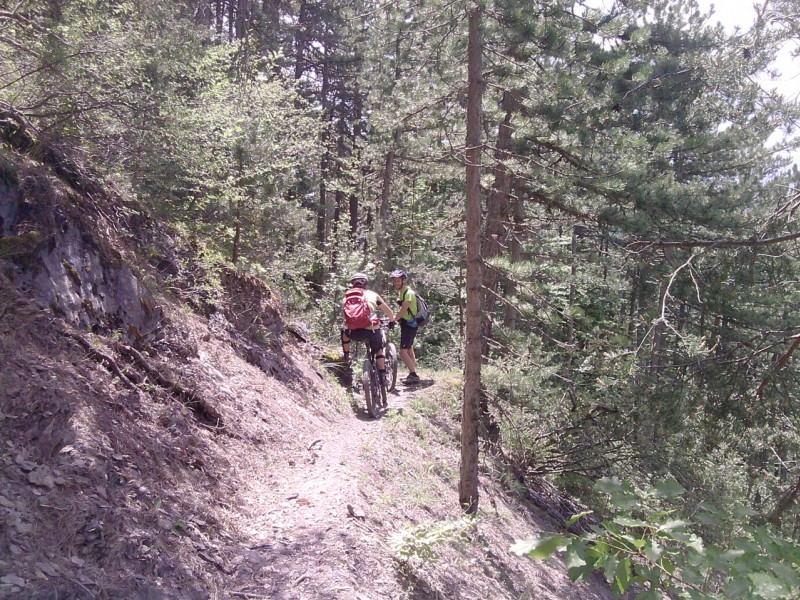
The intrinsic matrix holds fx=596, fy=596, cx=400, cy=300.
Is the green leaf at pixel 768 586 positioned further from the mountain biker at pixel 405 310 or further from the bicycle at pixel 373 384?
the mountain biker at pixel 405 310

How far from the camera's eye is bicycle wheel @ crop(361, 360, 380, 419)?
32.0 ft

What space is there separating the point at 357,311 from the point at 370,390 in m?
1.36

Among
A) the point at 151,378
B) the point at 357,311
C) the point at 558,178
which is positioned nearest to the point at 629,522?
the point at 151,378

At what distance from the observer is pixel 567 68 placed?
838 centimetres

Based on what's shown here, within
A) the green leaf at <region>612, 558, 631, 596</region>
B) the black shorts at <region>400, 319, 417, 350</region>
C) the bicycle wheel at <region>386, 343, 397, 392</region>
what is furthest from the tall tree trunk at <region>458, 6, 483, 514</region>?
the green leaf at <region>612, 558, 631, 596</region>

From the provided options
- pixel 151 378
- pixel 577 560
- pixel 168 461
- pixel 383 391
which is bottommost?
pixel 383 391

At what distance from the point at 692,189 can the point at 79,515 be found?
9.13 metres

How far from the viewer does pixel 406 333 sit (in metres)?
11.4

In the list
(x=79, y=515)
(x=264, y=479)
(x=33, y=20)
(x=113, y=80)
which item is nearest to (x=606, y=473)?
(x=264, y=479)

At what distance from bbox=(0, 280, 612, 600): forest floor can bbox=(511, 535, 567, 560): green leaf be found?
265 cm

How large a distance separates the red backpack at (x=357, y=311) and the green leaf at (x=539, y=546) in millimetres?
7201

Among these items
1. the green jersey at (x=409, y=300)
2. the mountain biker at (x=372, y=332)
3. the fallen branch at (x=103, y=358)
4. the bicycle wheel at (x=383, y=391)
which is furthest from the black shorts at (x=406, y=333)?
the fallen branch at (x=103, y=358)

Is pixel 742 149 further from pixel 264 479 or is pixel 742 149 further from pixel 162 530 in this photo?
pixel 162 530

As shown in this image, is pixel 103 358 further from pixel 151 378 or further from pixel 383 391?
pixel 383 391
